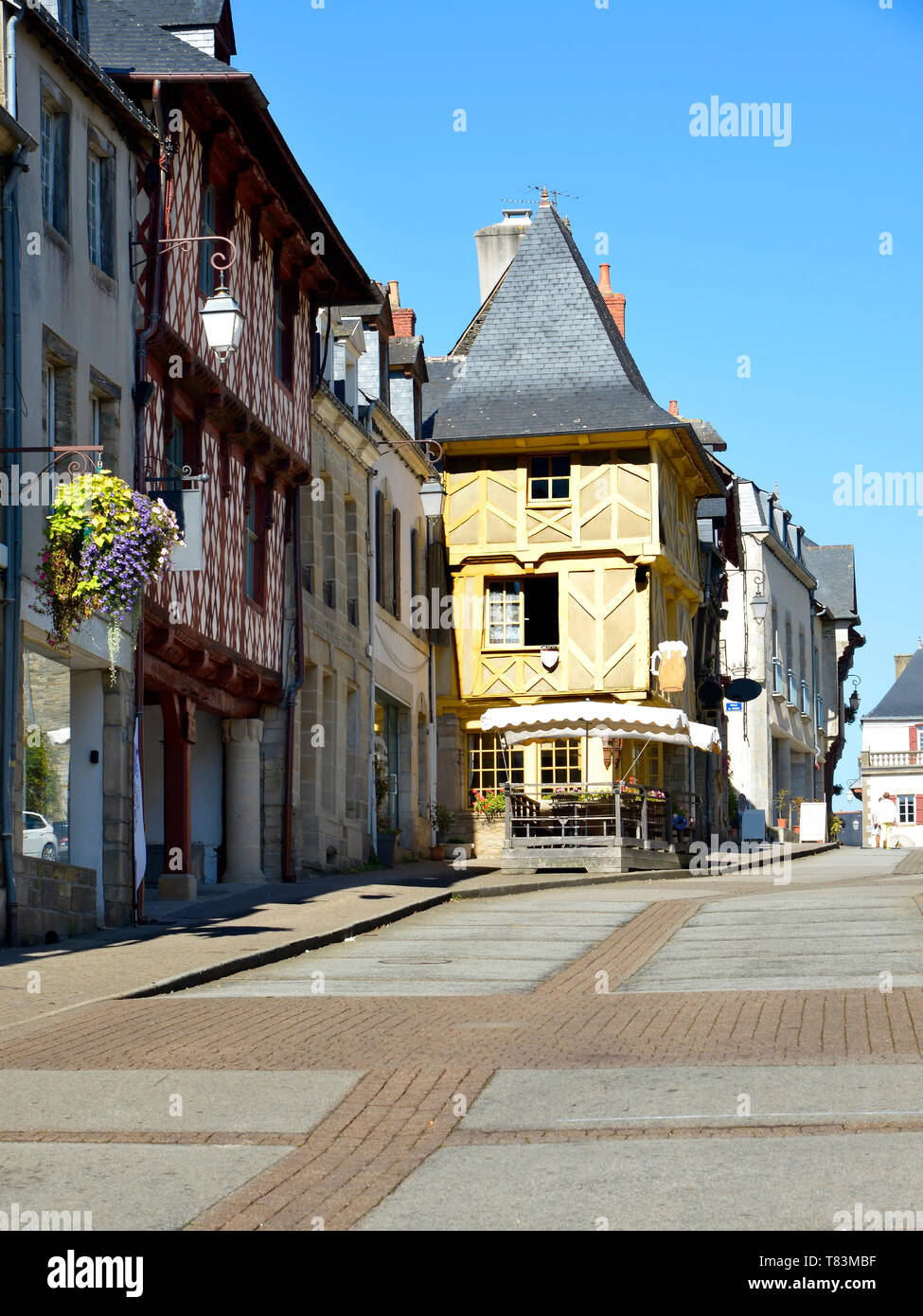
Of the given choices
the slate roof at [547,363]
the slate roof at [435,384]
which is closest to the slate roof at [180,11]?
the slate roof at [435,384]

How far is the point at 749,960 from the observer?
44.9ft

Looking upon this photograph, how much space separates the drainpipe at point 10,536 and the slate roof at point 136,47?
4.28m

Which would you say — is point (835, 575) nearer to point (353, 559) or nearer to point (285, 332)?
point (353, 559)

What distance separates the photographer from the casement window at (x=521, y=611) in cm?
3434

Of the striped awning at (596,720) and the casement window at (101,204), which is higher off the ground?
the casement window at (101,204)

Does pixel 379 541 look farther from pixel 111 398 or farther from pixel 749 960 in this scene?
pixel 749 960

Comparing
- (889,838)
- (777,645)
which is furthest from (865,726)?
(777,645)

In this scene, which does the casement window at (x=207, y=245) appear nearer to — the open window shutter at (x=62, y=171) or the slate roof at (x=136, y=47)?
the slate roof at (x=136, y=47)

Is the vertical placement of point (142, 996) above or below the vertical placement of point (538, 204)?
below

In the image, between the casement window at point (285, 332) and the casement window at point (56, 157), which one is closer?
the casement window at point (56, 157)

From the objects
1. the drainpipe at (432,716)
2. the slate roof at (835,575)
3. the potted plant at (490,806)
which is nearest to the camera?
the potted plant at (490,806)

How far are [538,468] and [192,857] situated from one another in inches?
618

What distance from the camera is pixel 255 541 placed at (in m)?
22.2

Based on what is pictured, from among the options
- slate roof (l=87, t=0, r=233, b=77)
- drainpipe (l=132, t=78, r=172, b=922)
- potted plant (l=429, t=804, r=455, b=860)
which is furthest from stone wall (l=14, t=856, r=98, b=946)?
potted plant (l=429, t=804, r=455, b=860)
